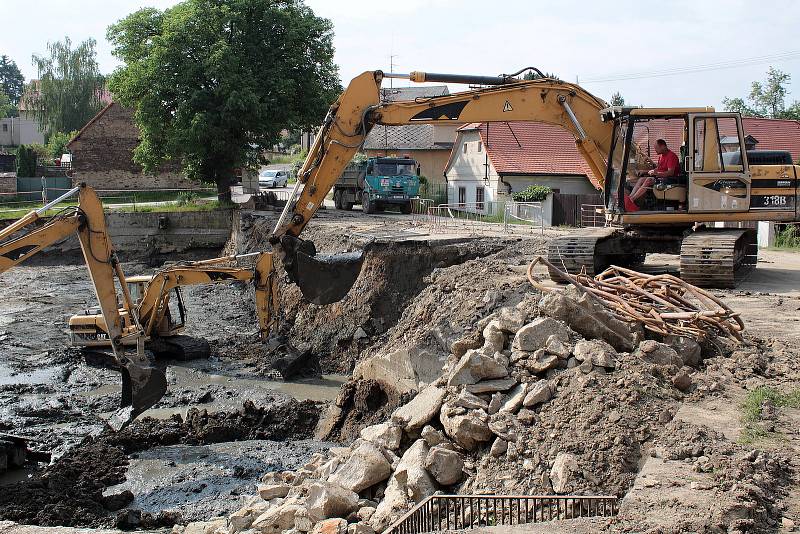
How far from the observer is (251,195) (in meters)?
34.5

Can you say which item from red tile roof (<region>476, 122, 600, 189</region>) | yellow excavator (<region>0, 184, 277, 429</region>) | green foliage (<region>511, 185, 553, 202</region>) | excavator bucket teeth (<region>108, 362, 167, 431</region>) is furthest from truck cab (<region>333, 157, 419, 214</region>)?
excavator bucket teeth (<region>108, 362, 167, 431</region>)

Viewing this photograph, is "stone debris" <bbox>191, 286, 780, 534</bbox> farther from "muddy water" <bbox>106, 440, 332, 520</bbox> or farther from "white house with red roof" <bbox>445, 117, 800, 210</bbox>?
"white house with red roof" <bbox>445, 117, 800, 210</bbox>

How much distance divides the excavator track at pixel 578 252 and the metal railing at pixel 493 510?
21.8 feet

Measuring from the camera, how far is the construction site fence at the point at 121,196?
127 feet

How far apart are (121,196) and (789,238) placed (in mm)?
30892

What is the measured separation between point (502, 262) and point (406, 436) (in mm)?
7212

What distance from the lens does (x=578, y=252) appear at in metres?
13.2

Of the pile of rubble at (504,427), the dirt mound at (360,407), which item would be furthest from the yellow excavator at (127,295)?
the pile of rubble at (504,427)

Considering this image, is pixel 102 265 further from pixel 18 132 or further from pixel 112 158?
pixel 18 132

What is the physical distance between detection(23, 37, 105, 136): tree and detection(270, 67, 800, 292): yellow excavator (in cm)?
5984

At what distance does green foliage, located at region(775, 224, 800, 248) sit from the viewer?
21.9 m

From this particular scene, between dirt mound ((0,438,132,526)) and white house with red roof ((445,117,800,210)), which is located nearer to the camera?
dirt mound ((0,438,132,526))

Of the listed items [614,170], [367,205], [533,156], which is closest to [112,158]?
[367,205]

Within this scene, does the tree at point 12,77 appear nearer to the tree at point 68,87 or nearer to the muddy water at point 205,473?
the tree at point 68,87
